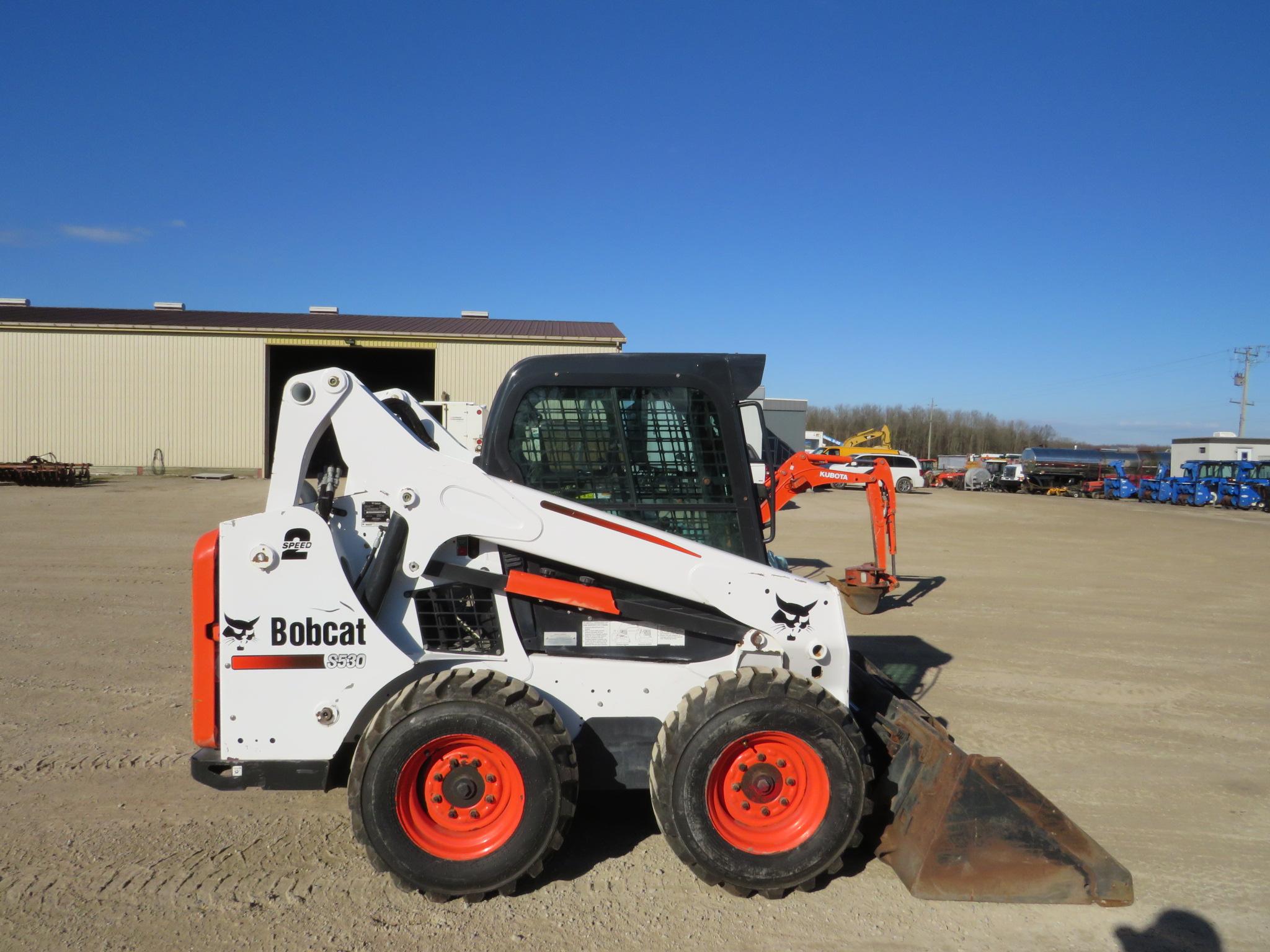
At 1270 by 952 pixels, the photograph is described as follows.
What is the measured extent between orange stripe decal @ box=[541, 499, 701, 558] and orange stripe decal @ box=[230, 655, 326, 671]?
3.75 feet

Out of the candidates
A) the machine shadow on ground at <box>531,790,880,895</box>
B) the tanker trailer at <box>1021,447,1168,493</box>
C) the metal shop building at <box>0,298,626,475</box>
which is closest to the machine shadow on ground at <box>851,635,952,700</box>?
the machine shadow on ground at <box>531,790,880,895</box>

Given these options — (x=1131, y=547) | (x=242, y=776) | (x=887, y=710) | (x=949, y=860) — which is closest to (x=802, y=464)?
(x=887, y=710)

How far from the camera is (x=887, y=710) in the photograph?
399 cm

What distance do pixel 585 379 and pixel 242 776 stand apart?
7.36 feet

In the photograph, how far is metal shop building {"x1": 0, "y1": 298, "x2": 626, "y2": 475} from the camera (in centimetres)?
2791

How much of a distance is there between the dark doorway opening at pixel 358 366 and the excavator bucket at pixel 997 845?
2756 centimetres

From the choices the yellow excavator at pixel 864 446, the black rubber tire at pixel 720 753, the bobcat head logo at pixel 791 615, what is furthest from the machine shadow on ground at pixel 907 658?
the yellow excavator at pixel 864 446

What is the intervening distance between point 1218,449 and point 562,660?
155ft

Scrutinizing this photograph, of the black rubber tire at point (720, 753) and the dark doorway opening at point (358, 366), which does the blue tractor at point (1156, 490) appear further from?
the black rubber tire at point (720, 753)

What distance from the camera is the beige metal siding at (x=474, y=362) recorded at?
94.7 feet

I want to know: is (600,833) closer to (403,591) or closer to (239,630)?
(403,591)

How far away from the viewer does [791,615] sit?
3553mm

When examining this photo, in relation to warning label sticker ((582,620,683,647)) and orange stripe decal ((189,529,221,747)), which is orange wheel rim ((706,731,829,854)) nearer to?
warning label sticker ((582,620,683,647))

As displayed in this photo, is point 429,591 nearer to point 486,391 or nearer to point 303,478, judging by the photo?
point 303,478
